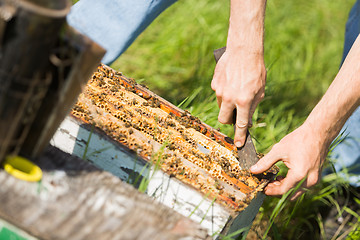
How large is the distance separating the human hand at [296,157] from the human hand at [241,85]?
0.71 ft

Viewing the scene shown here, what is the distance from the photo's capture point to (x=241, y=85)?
249 cm

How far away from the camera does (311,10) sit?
5.99m

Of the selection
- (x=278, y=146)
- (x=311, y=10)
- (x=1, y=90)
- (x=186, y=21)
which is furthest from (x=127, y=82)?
(x=311, y=10)

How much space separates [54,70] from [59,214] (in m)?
0.49

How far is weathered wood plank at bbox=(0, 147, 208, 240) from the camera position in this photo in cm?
139

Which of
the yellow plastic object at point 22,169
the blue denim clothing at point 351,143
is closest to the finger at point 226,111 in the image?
the yellow plastic object at point 22,169

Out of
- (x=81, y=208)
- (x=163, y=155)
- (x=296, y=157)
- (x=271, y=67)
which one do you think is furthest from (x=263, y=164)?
(x=271, y=67)

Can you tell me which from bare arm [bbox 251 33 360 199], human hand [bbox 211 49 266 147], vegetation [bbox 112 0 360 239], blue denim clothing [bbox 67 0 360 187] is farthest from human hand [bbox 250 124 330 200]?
blue denim clothing [bbox 67 0 360 187]

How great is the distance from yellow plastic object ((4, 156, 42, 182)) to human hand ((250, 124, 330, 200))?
4.19 ft

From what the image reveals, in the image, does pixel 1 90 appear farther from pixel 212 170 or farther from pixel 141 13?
pixel 141 13

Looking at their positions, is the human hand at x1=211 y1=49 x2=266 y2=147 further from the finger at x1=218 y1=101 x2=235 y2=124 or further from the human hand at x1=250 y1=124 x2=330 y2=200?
the human hand at x1=250 y1=124 x2=330 y2=200

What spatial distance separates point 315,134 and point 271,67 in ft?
6.27

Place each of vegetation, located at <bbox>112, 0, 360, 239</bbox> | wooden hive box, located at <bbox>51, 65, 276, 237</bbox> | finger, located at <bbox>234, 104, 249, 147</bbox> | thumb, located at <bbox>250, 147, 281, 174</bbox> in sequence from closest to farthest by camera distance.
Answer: wooden hive box, located at <bbox>51, 65, 276, 237</bbox> → thumb, located at <bbox>250, 147, 281, 174</bbox> → finger, located at <bbox>234, 104, 249, 147</bbox> → vegetation, located at <bbox>112, 0, 360, 239</bbox>

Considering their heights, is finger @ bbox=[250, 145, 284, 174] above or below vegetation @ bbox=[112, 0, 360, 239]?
above
